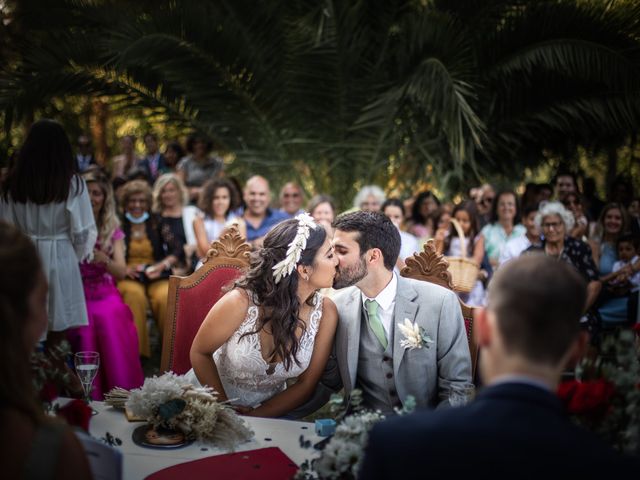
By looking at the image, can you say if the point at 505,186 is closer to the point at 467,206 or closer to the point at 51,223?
the point at 467,206

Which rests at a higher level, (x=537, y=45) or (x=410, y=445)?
(x=537, y=45)

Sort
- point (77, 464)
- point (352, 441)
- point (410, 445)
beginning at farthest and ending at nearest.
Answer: point (352, 441), point (77, 464), point (410, 445)

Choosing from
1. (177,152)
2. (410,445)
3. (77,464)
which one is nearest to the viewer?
(410,445)

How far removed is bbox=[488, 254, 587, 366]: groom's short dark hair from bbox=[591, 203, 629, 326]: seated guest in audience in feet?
17.9

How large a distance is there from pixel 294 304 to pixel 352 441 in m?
1.40

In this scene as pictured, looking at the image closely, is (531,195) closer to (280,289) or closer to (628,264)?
(628,264)

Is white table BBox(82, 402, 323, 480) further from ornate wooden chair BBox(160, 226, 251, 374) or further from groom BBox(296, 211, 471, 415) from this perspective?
ornate wooden chair BBox(160, 226, 251, 374)

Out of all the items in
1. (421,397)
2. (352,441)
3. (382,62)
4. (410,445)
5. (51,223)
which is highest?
(382,62)

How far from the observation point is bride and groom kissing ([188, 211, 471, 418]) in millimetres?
3217

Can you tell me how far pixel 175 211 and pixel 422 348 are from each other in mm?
4421

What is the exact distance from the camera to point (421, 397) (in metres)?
3.18

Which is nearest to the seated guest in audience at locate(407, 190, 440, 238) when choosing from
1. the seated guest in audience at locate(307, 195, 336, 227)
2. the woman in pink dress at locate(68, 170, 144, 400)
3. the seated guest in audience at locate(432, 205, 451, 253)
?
the seated guest in audience at locate(432, 205, 451, 253)

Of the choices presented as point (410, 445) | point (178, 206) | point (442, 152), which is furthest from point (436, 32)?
point (410, 445)

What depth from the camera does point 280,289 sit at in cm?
338
